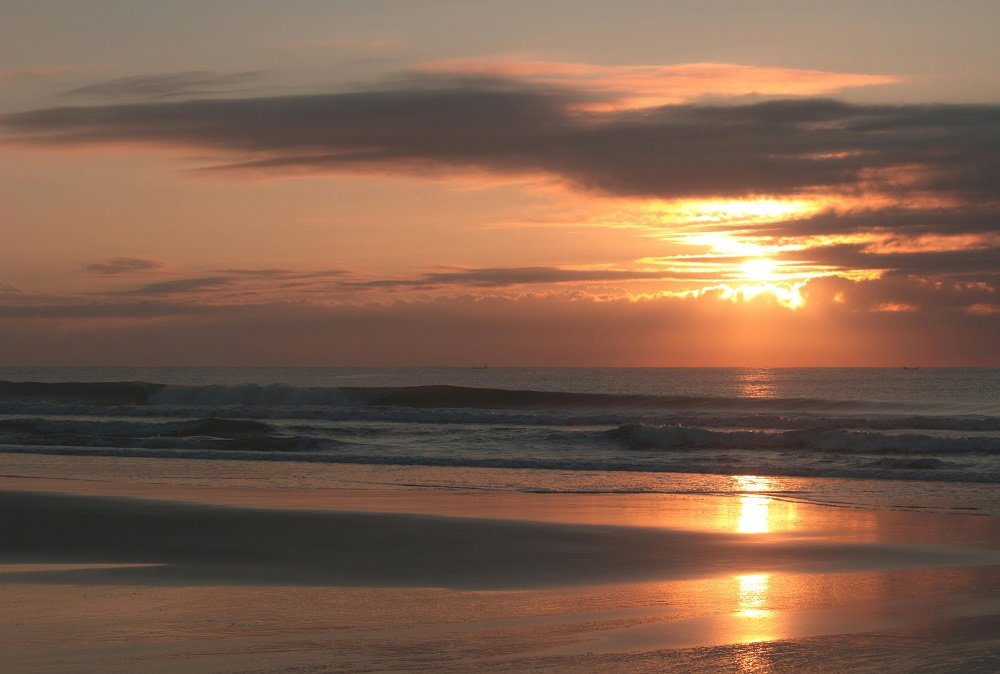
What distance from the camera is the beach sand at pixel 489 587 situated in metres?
6.28

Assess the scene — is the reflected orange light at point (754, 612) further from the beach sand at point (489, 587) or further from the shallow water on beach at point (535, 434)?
the shallow water on beach at point (535, 434)

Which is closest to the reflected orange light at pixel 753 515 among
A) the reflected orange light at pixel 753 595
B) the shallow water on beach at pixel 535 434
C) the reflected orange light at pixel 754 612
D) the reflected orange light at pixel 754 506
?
the reflected orange light at pixel 754 506

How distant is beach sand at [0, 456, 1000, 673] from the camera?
20.6 ft

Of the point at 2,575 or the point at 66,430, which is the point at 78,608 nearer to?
the point at 2,575

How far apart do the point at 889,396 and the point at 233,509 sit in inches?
2398

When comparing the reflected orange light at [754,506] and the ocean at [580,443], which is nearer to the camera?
the reflected orange light at [754,506]

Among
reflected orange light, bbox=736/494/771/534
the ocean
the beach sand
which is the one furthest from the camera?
the ocean

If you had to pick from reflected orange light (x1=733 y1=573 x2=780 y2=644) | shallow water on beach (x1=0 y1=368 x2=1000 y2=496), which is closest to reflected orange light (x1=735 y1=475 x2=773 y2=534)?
shallow water on beach (x1=0 y1=368 x2=1000 y2=496)

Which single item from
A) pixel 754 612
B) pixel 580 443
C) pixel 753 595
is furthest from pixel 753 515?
pixel 580 443

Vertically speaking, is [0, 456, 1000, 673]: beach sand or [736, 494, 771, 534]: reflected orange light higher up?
[736, 494, 771, 534]: reflected orange light

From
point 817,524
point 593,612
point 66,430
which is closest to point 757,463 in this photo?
point 817,524

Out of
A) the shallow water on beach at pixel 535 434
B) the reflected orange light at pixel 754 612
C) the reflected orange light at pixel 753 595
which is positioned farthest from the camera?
the shallow water on beach at pixel 535 434

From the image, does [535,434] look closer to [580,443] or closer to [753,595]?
[580,443]

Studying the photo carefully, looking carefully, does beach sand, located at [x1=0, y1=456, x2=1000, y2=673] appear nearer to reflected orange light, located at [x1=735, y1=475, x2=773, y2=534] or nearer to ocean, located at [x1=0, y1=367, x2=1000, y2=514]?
reflected orange light, located at [x1=735, y1=475, x2=773, y2=534]
